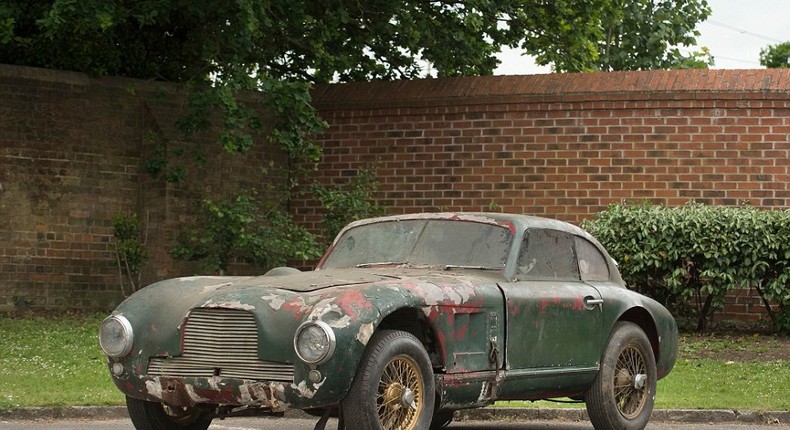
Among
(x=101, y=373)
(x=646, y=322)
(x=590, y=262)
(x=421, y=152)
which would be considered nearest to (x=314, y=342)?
(x=590, y=262)

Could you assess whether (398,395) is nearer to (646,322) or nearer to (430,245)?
(430,245)

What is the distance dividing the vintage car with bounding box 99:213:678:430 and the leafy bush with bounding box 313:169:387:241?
864 cm

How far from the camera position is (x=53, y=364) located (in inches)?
504

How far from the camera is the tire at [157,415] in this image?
8.29m

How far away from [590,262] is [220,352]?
11.5 ft

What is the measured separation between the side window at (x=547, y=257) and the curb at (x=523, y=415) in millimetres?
1683

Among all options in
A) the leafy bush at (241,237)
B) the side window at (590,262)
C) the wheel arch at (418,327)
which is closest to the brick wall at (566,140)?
the leafy bush at (241,237)

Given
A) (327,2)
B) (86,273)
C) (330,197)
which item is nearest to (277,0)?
(327,2)

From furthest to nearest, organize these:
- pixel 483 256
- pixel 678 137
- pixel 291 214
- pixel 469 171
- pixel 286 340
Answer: pixel 291 214 < pixel 469 171 < pixel 678 137 < pixel 483 256 < pixel 286 340

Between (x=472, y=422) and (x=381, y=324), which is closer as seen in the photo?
(x=381, y=324)

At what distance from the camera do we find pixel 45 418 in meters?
10.1

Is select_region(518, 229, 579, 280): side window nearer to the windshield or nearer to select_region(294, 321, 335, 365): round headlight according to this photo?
the windshield

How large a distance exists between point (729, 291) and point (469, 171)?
13.7 feet

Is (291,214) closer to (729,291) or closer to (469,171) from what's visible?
(469,171)
